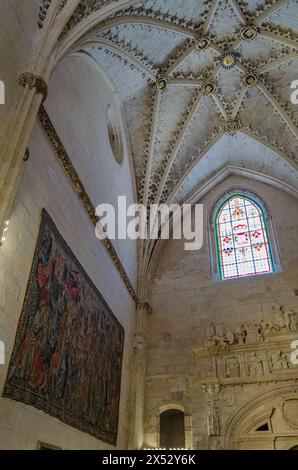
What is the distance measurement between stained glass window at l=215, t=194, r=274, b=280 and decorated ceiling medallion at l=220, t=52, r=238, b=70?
4554mm

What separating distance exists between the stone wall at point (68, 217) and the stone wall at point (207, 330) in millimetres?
1145

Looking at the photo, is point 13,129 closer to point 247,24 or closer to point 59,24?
point 59,24

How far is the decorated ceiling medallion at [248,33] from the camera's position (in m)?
11.3

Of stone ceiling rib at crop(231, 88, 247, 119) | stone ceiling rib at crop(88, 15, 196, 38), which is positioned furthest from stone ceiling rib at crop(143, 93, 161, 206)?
stone ceiling rib at crop(231, 88, 247, 119)

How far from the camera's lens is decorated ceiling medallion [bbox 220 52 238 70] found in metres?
12.0

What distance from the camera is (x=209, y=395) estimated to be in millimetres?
10742

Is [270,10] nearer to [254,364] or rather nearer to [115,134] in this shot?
[115,134]

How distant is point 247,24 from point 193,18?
148cm

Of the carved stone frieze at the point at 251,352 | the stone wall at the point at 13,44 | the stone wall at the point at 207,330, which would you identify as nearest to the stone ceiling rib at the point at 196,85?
the stone wall at the point at 207,330

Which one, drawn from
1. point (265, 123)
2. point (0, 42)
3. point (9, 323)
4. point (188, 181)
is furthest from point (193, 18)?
point (9, 323)

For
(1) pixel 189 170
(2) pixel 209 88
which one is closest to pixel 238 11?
(2) pixel 209 88

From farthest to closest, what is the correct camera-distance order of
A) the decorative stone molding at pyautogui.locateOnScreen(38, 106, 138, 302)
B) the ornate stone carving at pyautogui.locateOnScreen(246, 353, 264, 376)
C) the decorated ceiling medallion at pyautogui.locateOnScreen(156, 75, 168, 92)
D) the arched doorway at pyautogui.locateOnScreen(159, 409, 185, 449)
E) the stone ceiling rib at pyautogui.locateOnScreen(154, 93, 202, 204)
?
the stone ceiling rib at pyautogui.locateOnScreen(154, 93, 202, 204), the decorated ceiling medallion at pyautogui.locateOnScreen(156, 75, 168, 92), the arched doorway at pyautogui.locateOnScreen(159, 409, 185, 449), the ornate stone carving at pyautogui.locateOnScreen(246, 353, 264, 376), the decorative stone molding at pyautogui.locateOnScreen(38, 106, 138, 302)

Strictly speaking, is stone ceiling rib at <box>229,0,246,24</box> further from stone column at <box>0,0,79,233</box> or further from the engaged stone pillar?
the engaged stone pillar

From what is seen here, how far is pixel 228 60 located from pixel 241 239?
18.1 ft
